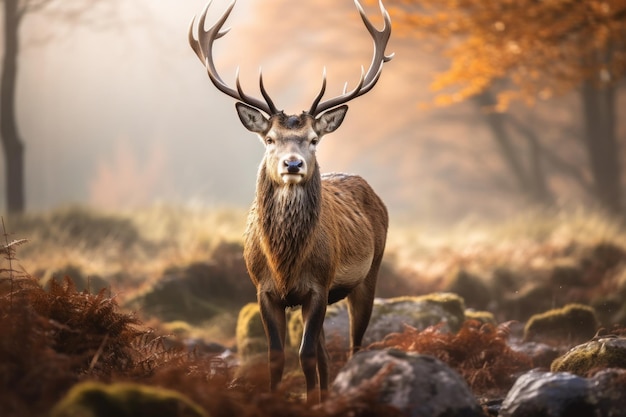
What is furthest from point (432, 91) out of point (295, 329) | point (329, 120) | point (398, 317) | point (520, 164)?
point (329, 120)

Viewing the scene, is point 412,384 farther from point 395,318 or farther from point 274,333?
point 395,318

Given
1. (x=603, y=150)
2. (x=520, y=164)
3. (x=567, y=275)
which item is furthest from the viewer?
(x=520, y=164)

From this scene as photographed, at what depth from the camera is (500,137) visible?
70.3 ft

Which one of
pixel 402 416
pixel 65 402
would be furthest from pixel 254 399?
pixel 65 402

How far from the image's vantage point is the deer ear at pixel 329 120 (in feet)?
19.4

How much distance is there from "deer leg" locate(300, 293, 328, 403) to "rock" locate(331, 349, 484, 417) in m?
0.70

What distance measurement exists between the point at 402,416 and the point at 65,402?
69.0 inches

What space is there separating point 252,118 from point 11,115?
10.2 m

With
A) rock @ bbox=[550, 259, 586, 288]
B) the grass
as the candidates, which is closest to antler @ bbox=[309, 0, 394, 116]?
the grass

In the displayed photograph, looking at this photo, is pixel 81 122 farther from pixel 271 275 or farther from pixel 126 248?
pixel 271 275

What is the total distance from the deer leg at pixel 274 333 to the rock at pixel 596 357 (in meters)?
2.15

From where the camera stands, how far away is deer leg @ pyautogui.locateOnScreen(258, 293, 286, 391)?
17.4ft

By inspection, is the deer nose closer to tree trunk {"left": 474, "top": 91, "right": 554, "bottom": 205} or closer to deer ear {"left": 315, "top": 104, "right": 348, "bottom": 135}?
deer ear {"left": 315, "top": 104, "right": 348, "bottom": 135}

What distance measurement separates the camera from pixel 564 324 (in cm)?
840
